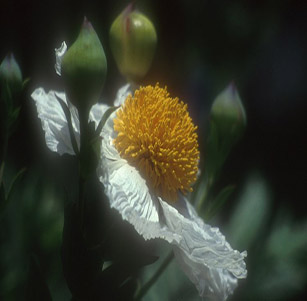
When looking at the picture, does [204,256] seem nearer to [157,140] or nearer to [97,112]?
[157,140]

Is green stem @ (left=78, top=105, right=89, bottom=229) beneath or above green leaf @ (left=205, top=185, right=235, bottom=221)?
above

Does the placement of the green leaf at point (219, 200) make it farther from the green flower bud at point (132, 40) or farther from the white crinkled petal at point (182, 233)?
the green flower bud at point (132, 40)

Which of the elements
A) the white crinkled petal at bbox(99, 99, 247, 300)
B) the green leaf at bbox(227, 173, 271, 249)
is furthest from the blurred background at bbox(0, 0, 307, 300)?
the white crinkled petal at bbox(99, 99, 247, 300)

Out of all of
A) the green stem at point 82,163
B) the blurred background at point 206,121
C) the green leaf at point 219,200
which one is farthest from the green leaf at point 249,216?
the green stem at point 82,163

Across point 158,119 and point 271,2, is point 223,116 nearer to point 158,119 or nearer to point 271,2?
point 158,119

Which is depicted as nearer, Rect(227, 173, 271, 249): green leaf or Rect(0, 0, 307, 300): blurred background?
Rect(0, 0, 307, 300): blurred background

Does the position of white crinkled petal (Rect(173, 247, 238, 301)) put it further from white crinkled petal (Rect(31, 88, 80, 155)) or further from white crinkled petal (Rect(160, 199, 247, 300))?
white crinkled petal (Rect(31, 88, 80, 155))

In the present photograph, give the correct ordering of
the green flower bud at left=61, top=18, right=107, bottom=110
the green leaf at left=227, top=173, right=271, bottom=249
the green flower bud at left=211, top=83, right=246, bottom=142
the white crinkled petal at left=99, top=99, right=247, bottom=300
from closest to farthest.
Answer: the green flower bud at left=61, top=18, right=107, bottom=110
the white crinkled petal at left=99, top=99, right=247, bottom=300
the green flower bud at left=211, top=83, right=246, bottom=142
the green leaf at left=227, top=173, right=271, bottom=249
